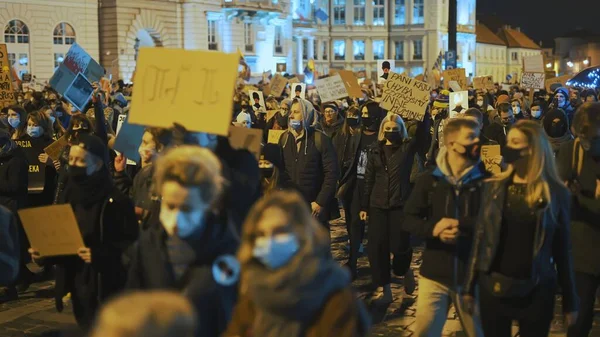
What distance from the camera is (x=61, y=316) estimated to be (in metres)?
7.43

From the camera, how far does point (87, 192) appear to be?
17.3ft

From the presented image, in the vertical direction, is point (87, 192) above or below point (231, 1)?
below

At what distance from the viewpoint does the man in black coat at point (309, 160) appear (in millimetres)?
8508

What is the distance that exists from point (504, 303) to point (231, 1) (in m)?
58.3

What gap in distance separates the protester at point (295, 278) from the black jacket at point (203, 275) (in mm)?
490

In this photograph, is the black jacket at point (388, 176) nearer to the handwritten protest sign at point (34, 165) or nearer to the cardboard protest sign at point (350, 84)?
the handwritten protest sign at point (34, 165)

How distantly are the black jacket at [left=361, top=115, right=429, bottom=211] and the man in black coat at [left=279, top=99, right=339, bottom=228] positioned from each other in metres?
0.67

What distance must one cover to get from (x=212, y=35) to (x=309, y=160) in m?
53.0

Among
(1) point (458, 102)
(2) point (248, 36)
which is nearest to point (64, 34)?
(2) point (248, 36)

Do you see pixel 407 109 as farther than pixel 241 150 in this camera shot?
Yes

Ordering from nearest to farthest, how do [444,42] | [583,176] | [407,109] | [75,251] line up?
[75,251] → [583,176] → [407,109] → [444,42]

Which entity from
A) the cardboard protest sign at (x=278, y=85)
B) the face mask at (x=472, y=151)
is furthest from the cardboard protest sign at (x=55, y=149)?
the cardboard protest sign at (x=278, y=85)

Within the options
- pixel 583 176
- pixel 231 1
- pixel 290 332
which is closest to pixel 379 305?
pixel 583 176

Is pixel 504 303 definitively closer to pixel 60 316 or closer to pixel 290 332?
pixel 290 332
